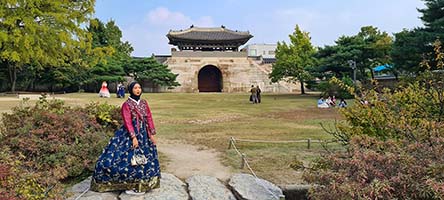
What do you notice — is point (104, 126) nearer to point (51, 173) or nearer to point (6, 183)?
point (51, 173)

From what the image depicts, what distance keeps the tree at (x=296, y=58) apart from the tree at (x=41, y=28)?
1895cm

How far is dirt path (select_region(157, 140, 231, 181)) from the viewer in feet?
16.9

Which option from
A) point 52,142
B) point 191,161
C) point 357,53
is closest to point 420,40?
point 357,53

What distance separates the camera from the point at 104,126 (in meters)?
5.70

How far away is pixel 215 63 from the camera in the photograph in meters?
38.9

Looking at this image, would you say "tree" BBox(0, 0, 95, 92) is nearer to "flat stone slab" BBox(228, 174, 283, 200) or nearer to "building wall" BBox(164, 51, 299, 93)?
"flat stone slab" BBox(228, 174, 283, 200)

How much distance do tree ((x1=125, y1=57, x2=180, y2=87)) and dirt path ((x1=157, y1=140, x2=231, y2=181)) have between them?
85.0ft

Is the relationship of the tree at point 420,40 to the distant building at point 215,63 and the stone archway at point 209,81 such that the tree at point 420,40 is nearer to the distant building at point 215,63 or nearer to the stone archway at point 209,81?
the distant building at point 215,63

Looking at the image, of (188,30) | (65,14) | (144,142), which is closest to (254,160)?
(144,142)

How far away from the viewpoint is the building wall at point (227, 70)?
3753cm

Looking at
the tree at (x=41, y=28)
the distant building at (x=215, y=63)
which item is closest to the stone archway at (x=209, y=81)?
the distant building at (x=215, y=63)

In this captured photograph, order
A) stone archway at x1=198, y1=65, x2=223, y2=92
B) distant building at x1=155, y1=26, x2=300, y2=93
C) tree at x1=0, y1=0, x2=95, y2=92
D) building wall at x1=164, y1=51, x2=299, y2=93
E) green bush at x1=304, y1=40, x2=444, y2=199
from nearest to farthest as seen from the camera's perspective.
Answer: green bush at x1=304, y1=40, x2=444, y2=199, tree at x1=0, y1=0, x2=95, y2=92, building wall at x1=164, y1=51, x2=299, y2=93, distant building at x1=155, y1=26, x2=300, y2=93, stone archway at x1=198, y1=65, x2=223, y2=92

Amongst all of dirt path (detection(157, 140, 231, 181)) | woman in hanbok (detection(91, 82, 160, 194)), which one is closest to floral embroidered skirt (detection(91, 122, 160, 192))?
woman in hanbok (detection(91, 82, 160, 194))

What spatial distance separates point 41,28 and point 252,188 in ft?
18.5
